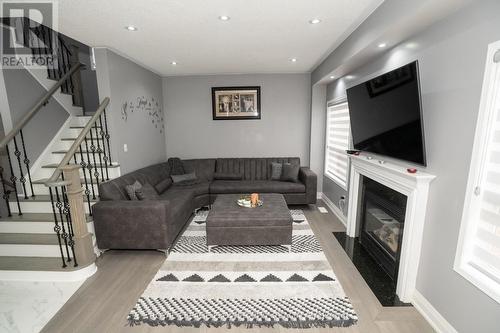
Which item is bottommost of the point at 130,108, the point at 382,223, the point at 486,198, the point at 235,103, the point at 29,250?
the point at 29,250

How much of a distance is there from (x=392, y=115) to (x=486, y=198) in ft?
3.21

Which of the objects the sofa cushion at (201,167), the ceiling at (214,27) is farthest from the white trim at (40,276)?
the sofa cushion at (201,167)

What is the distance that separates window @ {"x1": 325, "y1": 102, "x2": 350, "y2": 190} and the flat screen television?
3.27 feet

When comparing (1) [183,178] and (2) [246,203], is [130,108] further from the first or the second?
(2) [246,203]

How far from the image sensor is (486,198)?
1.43 m

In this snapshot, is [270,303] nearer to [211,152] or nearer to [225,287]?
[225,287]

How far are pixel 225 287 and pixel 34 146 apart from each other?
11.1 feet

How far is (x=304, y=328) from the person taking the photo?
1810mm

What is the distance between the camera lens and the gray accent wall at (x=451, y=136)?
144cm

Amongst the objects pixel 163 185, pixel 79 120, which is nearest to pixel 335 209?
pixel 163 185

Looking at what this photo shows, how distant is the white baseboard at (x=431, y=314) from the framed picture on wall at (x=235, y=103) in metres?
4.02

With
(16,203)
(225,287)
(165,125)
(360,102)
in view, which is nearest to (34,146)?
(16,203)

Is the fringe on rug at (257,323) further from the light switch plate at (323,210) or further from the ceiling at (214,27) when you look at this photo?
the ceiling at (214,27)

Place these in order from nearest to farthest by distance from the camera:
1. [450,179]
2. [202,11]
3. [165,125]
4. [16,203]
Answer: [450,179] < [202,11] < [16,203] < [165,125]
